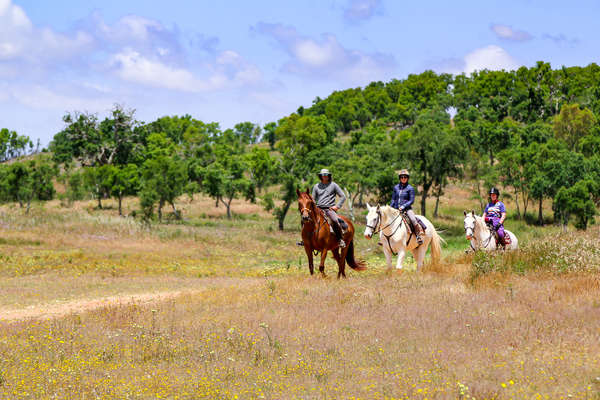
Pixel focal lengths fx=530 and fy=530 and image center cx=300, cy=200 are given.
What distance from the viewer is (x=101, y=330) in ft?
35.9

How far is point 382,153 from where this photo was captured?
63.3 meters

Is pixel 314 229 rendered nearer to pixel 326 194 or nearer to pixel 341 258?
pixel 326 194

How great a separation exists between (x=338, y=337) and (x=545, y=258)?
7669 millimetres

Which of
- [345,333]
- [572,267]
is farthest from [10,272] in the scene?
[572,267]

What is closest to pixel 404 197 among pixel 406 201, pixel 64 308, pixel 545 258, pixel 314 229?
pixel 406 201

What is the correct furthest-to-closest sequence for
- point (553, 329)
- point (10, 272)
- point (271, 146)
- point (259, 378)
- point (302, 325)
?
point (271, 146), point (10, 272), point (302, 325), point (553, 329), point (259, 378)

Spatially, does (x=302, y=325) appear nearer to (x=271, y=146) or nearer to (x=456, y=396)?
(x=456, y=396)

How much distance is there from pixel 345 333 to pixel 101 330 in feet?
16.7

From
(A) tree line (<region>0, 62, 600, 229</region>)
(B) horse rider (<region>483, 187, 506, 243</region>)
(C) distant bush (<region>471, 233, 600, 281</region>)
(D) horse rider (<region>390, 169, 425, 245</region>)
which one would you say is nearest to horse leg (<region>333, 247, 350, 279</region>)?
(D) horse rider (<region>390, 169, 425, 245</region>)

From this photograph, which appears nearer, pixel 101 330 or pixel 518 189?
pixel 101 330

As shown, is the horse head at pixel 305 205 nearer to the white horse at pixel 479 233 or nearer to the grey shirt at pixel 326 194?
the grey shirt at pixel 326 194

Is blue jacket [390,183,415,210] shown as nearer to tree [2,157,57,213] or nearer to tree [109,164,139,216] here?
tree [2,157,57,213]

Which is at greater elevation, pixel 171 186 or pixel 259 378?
pixel 171 186

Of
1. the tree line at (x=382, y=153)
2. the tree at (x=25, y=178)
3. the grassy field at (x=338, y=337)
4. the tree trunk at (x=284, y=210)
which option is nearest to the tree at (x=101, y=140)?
the tree line at (x=382, y=153)
